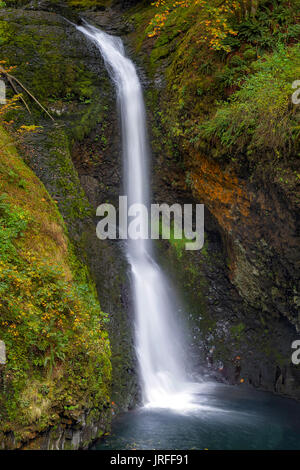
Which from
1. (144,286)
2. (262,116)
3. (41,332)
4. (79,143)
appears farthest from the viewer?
(79,143)

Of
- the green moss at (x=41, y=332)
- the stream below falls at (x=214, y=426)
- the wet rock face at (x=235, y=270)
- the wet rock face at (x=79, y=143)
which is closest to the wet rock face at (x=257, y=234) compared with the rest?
the wet rock face at (x=235, y=270)

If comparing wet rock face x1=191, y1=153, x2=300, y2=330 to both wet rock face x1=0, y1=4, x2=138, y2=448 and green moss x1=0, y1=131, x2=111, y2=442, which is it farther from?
green moss x1=0, y1=131, x2=111, y2=442

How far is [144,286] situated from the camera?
8.68 m

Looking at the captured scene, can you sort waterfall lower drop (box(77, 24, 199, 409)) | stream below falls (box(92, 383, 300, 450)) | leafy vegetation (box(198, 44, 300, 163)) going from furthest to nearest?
waterfall lower drop (box(77, 24, 199, 409))
leafy vegetation (box(198, 44, 300, 163))
stream below falls (box(92, 383, 300, 450))

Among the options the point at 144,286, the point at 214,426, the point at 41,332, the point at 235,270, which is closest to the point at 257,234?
the point at 235,270

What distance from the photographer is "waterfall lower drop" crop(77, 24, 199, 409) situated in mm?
7527

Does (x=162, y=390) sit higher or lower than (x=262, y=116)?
lower

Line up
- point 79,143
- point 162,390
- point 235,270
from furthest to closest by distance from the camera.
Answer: point 79,143 → point 235,270 → point 162,390

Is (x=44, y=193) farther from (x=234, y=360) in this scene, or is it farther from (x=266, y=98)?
(x=234, y=360)

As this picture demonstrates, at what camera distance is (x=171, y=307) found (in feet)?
29.8

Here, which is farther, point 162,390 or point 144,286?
point 144,286

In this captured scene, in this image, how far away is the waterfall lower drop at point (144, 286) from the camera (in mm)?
7527

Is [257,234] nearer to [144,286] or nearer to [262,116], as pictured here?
[262,116]

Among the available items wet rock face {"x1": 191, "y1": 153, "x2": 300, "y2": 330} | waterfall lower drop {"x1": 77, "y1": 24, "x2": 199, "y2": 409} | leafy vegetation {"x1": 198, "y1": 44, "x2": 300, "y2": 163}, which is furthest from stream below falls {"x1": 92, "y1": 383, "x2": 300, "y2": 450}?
leafy vegetation {"x1": 198, "y1": 44, "x2": 300, "y2": 163}
